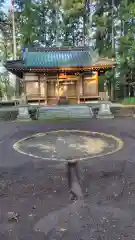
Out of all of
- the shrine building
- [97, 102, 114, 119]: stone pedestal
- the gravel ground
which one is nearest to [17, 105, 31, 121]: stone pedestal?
the shrine building

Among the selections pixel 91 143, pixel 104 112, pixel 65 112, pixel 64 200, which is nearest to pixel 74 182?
pixel 64 200

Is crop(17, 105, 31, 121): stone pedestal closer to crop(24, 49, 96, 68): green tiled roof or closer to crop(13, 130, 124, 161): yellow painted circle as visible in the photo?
crop(24, 49, 96, 68): green tiled roof

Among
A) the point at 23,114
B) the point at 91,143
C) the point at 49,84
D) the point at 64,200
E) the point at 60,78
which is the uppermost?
the point at 60,78

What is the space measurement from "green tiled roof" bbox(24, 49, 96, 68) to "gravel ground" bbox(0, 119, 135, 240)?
11807 millimetres

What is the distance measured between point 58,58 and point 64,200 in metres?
16.3

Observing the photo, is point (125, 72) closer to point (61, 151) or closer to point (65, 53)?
point (65, 53)

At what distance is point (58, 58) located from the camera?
63.0ft

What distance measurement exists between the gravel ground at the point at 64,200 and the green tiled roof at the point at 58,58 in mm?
11807

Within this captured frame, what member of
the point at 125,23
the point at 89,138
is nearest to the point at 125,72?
the point at 125,23

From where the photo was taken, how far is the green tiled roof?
57.8 feet

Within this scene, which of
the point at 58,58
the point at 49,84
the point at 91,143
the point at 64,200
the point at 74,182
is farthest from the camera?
the point at 49,84

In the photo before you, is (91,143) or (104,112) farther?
(104,112)

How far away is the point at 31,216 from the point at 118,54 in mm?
23016

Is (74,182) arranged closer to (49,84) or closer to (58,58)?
(49,84)
